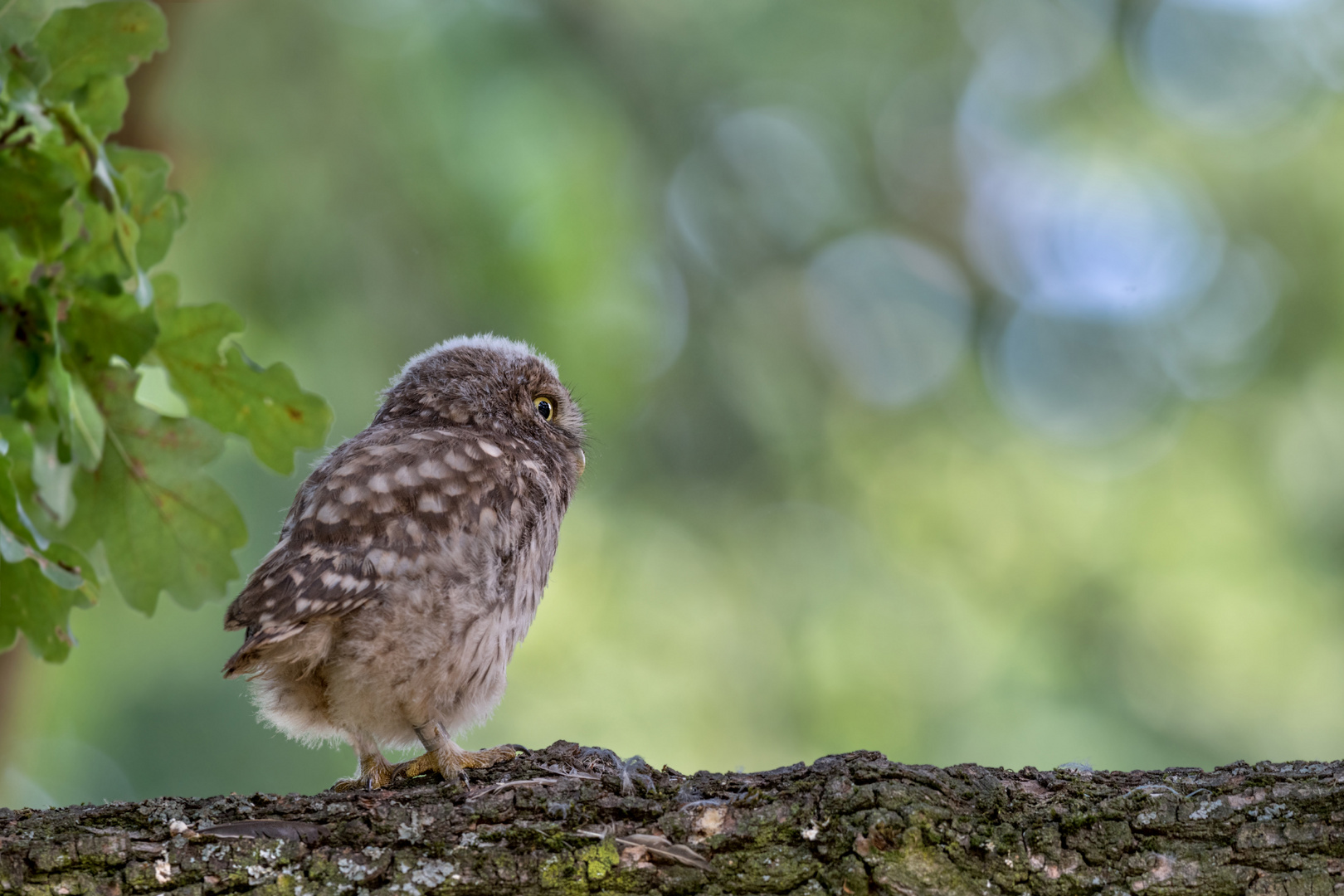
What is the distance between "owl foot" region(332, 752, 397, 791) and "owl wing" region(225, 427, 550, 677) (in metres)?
0.34

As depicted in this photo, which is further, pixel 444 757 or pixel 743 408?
pixel 743 408

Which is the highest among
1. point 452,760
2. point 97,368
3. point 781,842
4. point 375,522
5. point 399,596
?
point 97,368

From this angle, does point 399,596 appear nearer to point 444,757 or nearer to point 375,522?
point 375,522

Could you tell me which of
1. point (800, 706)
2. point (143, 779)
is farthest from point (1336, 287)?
point (143, 779)

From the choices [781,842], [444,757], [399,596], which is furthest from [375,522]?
[781,842]

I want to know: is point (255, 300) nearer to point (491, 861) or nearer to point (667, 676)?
point (667, 676)

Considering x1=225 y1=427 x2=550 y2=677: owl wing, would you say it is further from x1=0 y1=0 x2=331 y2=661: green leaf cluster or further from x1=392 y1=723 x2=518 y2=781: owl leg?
x1=392 y1=723 x2=518 y2=781: owl leg

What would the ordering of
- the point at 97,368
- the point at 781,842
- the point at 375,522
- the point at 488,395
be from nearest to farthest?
the point at 781,842, the point at 97,368, the point at 375,522, the point at 488,395

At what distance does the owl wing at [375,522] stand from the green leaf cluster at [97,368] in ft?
0.42

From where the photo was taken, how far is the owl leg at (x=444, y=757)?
2.16 meters

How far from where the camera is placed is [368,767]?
2.35 metres

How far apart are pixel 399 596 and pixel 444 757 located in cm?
30

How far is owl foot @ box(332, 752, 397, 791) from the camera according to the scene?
2311 millimetres

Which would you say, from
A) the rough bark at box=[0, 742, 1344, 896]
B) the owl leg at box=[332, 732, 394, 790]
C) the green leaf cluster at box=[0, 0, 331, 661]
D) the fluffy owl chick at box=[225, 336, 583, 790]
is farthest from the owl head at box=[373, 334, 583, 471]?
the rough bark at box=[0, 742, 1344, 896]
